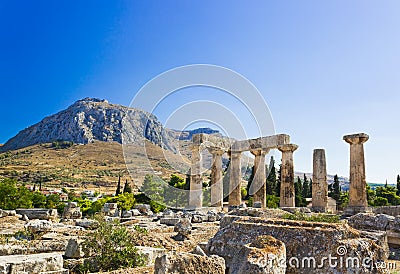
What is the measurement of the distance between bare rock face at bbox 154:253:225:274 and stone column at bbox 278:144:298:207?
74.5 feet

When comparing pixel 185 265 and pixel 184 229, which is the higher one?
pixel 185 265

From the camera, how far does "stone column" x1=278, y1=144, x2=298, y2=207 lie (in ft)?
86.3

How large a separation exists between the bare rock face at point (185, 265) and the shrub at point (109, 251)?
2.37 m

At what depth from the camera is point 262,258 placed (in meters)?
3.91

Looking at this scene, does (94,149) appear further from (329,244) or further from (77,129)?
(329,244)

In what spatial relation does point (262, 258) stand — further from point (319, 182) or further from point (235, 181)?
point (235, 181)

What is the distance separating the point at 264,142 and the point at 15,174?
82008 millimetres

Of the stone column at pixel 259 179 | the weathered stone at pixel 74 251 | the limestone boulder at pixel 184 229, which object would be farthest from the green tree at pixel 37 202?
the weathered stone at pixel 74 251

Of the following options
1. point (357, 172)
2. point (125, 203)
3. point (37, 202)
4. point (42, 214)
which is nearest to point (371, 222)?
point (357, 172)

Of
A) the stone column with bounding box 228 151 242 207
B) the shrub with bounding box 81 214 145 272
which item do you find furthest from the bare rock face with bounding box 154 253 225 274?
the stone column with bounding box 228 151 242 207

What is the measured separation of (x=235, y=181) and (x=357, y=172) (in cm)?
977

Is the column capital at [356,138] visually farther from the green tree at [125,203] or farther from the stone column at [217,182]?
the green tree at [125,203]

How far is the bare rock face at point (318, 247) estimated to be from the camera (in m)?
4.67

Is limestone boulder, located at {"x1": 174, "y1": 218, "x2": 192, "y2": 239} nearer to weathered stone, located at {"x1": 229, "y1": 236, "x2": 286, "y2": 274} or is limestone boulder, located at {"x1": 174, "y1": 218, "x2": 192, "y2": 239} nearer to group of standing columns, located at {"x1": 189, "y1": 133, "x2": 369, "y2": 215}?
weathered stone, located at {"x1": 229, "y1": 236, "x2": 286, "y2": 274}
